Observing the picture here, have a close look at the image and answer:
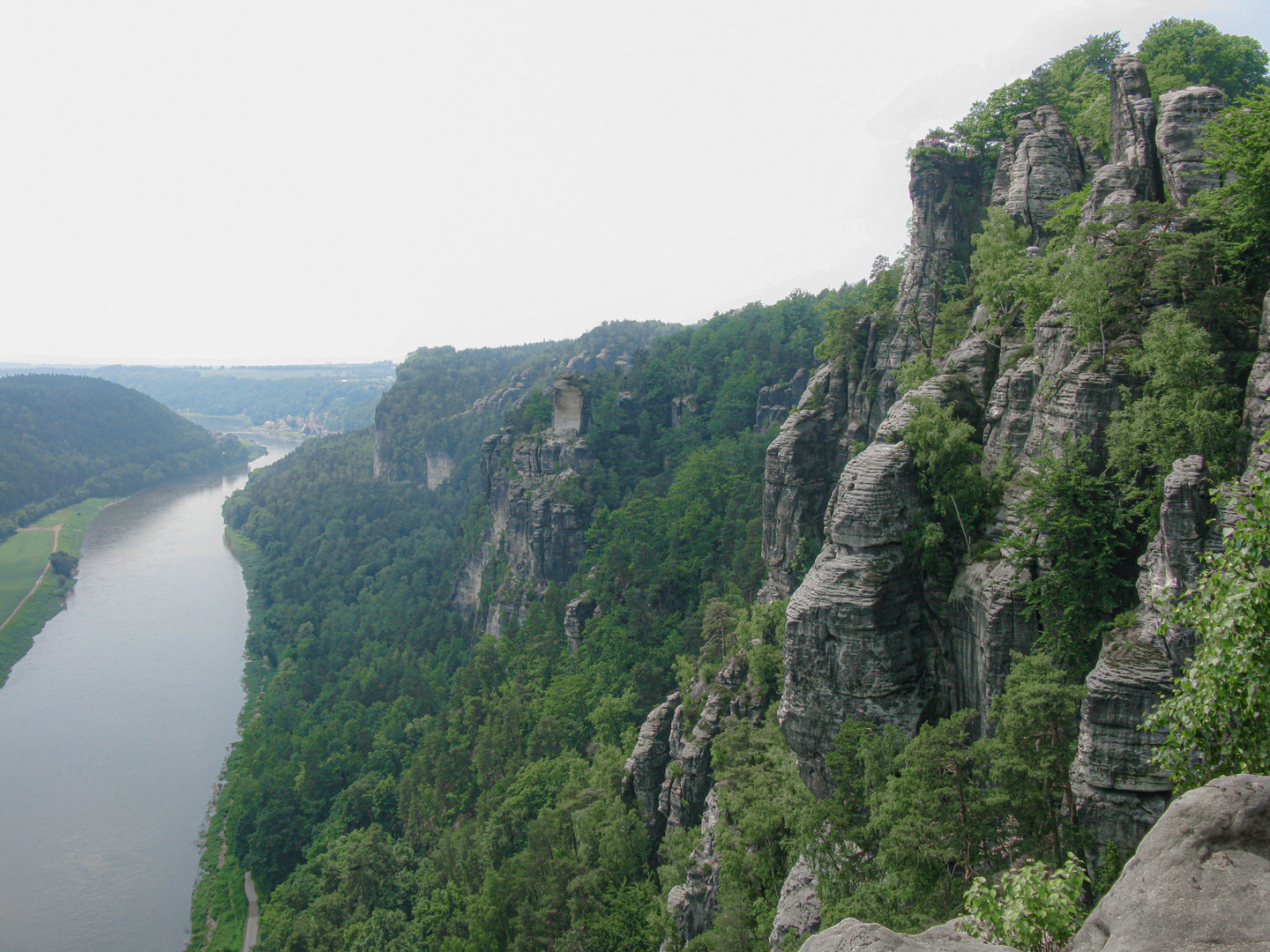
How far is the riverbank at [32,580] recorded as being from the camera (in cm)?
8094

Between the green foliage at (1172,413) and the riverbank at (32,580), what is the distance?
93185mm

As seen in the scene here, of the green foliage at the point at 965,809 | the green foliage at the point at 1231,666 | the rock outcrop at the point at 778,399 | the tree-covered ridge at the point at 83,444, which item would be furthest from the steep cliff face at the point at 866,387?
the tree-covered ridge at the point at 83,444

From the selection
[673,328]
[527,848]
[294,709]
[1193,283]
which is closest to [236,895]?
[294,709]

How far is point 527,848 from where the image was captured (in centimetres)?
3534

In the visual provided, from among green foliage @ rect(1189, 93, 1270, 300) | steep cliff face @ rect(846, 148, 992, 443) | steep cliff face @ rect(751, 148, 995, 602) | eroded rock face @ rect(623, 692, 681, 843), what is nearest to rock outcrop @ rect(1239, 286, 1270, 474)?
green foliage @ rect(1189, 93, 1270, 300)

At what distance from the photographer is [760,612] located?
32.4m

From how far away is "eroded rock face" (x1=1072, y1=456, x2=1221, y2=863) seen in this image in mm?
13195

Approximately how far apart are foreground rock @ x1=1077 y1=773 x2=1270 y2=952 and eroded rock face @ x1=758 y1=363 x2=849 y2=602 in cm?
3057

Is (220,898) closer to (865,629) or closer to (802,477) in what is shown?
(802,477)

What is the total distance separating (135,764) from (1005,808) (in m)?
65.9

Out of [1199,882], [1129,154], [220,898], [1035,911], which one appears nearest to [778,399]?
[1129,154]

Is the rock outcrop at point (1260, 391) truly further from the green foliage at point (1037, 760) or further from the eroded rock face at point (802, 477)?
the eroded rock face at point (802, 477)

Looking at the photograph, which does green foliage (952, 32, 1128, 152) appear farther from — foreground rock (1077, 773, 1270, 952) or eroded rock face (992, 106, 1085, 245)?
foreground rock (1077, 773, 1270, 952)

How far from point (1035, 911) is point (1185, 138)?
20.5 metres
